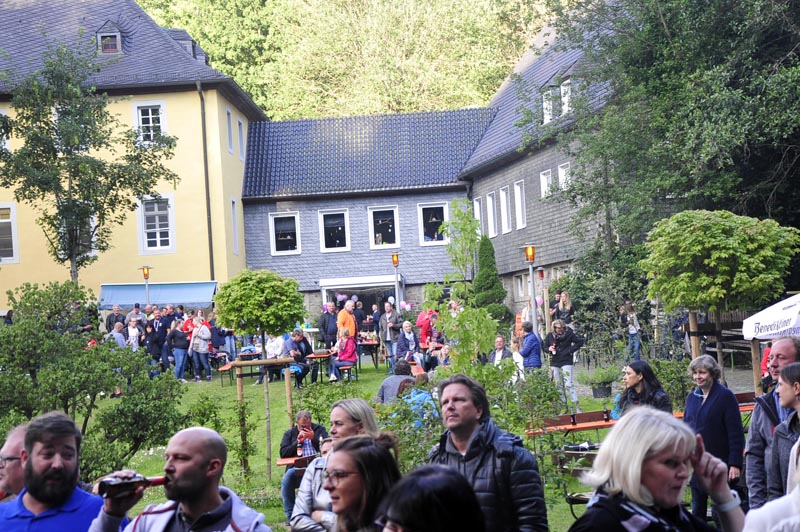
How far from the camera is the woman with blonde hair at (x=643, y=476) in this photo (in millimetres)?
3676

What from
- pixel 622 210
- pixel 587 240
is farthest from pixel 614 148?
pixel 587 240

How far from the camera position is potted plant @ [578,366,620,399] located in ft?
64.7

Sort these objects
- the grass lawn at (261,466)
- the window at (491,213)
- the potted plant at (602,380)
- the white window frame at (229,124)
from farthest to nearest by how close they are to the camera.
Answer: the window at (491,213), the white window frame at (229,124), the potted plant at (602,380), the grass lawn at (261,466)

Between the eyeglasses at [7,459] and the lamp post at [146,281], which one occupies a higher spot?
the lamp post at [146,281]

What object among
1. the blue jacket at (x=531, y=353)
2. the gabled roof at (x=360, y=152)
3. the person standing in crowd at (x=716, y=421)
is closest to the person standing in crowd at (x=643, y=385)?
the person standing in crowd at (x=716, y=421)

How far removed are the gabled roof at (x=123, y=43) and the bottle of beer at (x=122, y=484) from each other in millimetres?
33885

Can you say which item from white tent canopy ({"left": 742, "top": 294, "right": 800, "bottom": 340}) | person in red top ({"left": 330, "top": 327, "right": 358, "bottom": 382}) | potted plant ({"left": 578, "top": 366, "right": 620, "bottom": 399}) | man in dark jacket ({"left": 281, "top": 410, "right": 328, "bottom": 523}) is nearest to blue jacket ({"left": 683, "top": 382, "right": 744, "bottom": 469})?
man in dark jacket ({"left": 281, "top": 410, "right": 328, "bottom": 523})

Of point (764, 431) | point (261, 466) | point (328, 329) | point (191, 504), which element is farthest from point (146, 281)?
point (191, 504)

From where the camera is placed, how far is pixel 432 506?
3.12 meters

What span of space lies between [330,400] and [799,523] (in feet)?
32.0

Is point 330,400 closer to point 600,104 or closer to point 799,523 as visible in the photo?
point 799,523

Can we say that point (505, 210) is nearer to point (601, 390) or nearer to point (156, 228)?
point (156, 228)

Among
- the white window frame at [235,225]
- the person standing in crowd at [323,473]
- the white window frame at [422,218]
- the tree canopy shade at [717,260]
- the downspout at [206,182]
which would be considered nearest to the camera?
the person standing in crowd at [323,473]

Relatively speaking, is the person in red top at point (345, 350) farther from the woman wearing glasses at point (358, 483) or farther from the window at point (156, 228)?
the woman wearing glasses at point (358, 483)
